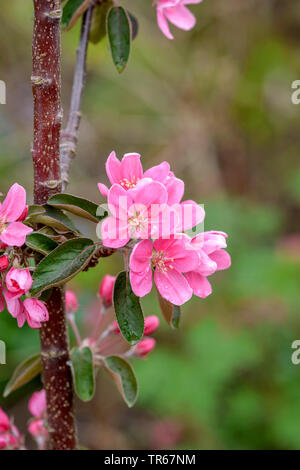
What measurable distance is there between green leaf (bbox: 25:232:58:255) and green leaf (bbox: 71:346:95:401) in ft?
0.60

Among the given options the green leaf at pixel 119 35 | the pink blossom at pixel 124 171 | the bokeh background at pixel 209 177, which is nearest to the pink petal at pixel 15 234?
the pink blossom at pixel 124 171

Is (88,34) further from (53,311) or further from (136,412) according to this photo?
(136,412)

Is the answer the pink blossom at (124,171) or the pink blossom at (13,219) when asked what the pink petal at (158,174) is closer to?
the pink blossom at (124,171)

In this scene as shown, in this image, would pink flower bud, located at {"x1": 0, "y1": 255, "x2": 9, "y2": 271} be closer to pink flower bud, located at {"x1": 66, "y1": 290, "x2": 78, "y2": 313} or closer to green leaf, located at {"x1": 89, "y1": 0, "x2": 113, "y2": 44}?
pink flower bud, located at {"x1": 66, "y1": 290, "x2": 78, "y2": 313}

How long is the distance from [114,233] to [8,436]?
16.8 inches

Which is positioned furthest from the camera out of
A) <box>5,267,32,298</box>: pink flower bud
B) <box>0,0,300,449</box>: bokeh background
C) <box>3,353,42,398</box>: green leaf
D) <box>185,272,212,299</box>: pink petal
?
<box>0,0,300,449</box>: bokeh background

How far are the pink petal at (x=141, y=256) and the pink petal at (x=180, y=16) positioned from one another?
0.45 metres

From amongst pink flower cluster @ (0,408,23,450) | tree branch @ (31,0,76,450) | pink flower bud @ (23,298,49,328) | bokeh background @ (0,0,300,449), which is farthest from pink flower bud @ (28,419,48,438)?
bokeh background @ (0,0,300,449)

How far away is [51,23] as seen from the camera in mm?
659

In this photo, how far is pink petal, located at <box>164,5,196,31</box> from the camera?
90 centimetres

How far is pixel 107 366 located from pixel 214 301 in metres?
1.72

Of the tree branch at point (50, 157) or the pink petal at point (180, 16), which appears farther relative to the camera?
the pink petal at point (180, 16)

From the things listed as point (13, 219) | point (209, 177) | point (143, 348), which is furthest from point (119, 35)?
point (209, 177)

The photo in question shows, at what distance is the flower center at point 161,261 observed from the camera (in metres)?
0.65
